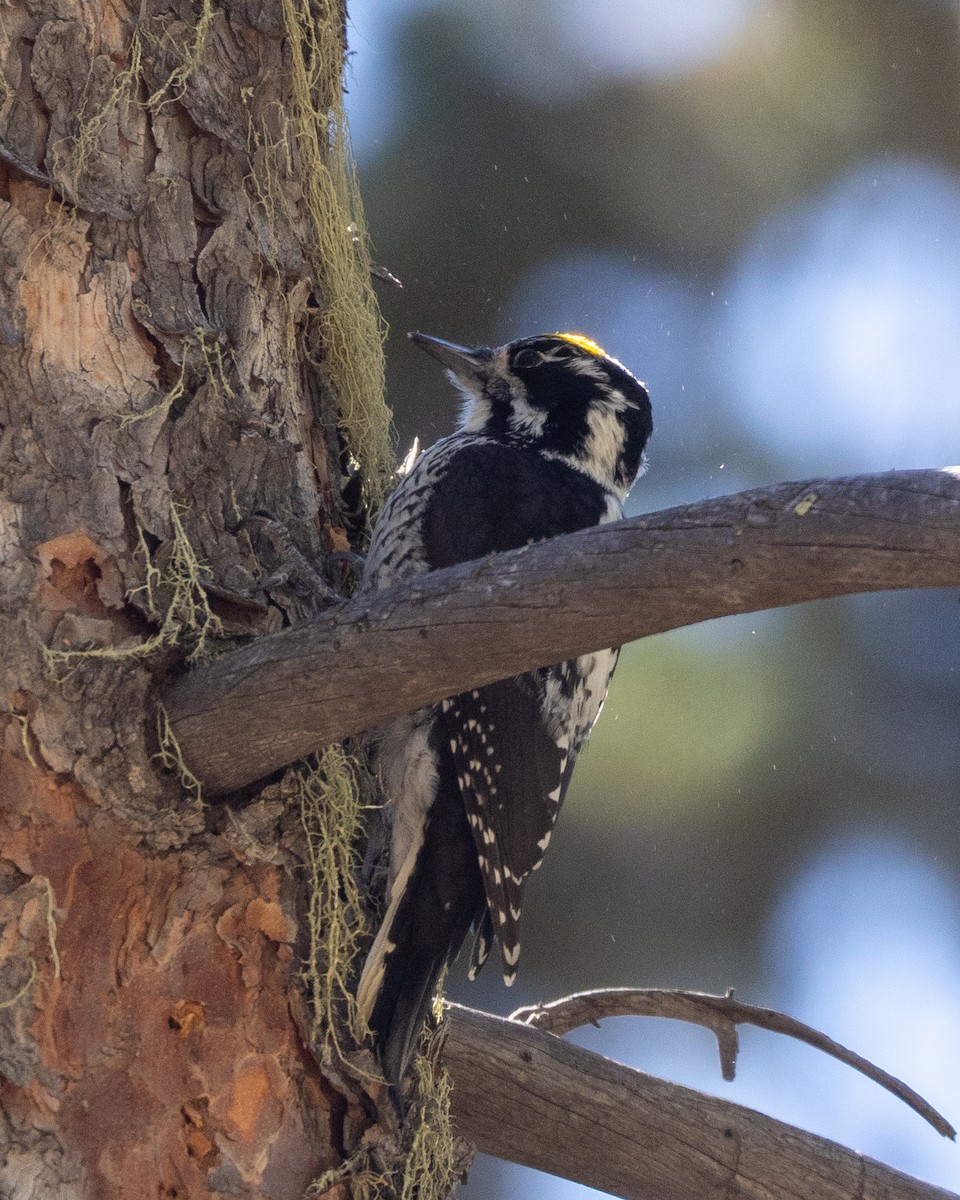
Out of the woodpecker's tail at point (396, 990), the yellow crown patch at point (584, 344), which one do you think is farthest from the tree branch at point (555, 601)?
the yellow crown patch at point (584, 344)

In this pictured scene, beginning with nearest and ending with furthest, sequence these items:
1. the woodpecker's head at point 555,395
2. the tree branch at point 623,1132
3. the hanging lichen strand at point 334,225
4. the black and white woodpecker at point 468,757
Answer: the black and white woodpecker at point 468,757
the tree branch at point 623,1132
the hanging lichen strand at point 334,225
the woodpecker's head at point 555,395

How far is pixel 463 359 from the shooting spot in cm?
344

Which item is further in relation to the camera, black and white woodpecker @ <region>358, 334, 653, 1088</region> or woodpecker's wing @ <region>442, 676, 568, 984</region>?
woodpecker's wing @ <region>442, 676, 568, 984</region>

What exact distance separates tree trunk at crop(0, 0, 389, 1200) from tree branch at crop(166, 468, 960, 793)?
0.15 m

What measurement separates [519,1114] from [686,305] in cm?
286

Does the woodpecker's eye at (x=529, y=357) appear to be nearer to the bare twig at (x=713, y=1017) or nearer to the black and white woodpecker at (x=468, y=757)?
the black and white woodpecker at (x=468, y=757)

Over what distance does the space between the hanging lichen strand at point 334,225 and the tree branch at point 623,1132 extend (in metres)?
1.13

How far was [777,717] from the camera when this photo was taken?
439cm

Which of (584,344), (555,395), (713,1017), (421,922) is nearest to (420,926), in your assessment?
(421,922)

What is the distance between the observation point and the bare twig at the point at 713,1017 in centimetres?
254

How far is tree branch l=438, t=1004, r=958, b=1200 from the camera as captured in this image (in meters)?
2.50

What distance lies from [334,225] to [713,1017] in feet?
5.46

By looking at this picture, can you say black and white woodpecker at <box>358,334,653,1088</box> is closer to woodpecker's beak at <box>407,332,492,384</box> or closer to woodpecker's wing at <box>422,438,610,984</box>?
woodpecker's wing at <box>422,438,610,984</box>

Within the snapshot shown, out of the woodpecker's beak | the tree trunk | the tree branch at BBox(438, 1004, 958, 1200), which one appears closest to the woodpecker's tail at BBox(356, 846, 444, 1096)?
the tree trunk
